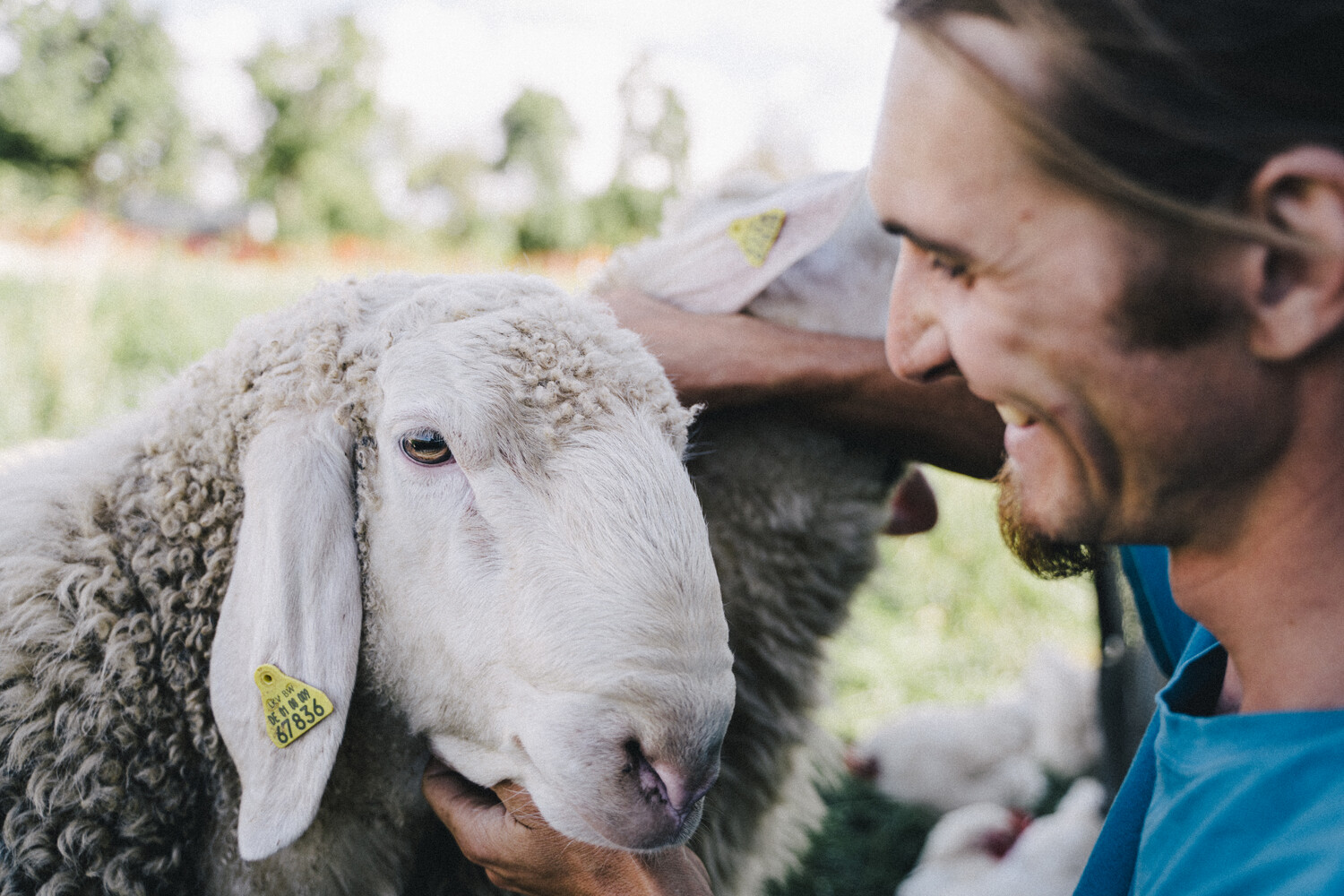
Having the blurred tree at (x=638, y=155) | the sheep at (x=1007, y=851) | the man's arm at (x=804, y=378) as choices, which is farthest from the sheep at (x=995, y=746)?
the blurred tree at (x=638, y=155)

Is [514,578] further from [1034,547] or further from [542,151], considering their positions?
[542,151]

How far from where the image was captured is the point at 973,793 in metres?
4.54

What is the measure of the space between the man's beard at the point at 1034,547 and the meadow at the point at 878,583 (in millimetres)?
1124

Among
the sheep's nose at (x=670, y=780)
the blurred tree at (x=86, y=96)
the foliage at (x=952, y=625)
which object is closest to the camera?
the sheep's nose at (x=670, y=780)

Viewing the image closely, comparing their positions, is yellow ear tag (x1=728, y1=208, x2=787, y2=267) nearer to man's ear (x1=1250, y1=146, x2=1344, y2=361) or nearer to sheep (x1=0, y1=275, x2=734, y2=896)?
sheep (x1=0, y1=275, x2=734, y2=896)

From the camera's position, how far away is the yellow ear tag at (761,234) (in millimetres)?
2260

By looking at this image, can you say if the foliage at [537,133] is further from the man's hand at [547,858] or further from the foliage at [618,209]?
the man's hand at [547,858]

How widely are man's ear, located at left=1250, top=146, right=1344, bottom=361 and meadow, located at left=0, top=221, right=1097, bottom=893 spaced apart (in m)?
1.89

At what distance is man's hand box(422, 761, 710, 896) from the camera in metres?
1.55

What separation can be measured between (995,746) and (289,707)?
13.8 feet

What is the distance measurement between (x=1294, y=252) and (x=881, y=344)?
1398 mm

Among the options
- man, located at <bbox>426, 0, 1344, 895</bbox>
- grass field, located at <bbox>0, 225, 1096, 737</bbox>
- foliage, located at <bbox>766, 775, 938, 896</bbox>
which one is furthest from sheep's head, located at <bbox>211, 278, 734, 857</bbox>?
foliage, located at <bbox>766, 775, 938, 896</bbox>

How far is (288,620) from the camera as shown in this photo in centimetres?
149

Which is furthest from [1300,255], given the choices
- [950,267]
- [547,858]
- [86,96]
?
[86,96]
